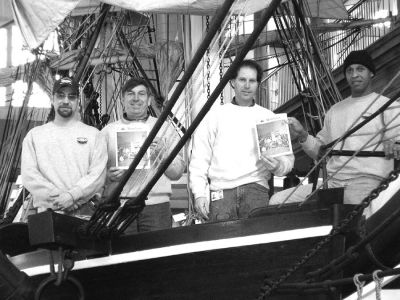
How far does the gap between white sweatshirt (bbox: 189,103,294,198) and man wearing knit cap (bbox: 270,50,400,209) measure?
0.80 ft

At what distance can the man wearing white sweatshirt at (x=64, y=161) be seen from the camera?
224 inches

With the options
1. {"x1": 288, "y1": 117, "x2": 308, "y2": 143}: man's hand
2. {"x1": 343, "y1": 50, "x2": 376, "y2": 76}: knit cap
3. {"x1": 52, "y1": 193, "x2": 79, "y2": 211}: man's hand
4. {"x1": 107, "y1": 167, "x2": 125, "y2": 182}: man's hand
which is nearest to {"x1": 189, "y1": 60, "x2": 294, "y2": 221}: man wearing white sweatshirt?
{"x1": 288, "y1": 117, "x2": 308, "y2": 143}: man's hand

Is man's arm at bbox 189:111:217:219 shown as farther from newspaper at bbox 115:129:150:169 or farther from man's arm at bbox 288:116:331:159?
man's arm at bbox 288:116:331:159

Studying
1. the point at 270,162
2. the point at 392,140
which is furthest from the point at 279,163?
the point at 392,140

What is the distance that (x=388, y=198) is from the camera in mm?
4930

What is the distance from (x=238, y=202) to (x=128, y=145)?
2.33 ft

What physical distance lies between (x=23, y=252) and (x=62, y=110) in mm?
913

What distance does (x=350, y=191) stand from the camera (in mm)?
5309

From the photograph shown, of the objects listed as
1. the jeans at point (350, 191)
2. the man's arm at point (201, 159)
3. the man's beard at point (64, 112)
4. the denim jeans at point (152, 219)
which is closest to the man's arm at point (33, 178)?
the man's beard at point (64, 112)

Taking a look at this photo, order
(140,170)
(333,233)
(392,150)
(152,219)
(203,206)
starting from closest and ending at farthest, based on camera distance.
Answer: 1. (333,233)
2. (392,150)
3. (203,206)
4. (140,170)
5. (152,219)

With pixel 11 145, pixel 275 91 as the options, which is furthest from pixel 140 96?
pixel 275 91

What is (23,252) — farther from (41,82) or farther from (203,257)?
(41,82)

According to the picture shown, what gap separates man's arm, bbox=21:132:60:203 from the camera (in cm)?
572

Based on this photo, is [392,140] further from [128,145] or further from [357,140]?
[128,145]
